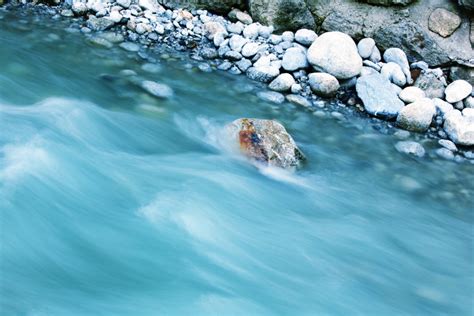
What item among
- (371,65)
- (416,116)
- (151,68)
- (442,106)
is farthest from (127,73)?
(442,106)

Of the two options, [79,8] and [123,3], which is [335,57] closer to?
[123,3]

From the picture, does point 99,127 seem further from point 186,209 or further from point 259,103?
point 259,103

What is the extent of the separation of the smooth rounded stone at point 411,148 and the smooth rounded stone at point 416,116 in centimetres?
42

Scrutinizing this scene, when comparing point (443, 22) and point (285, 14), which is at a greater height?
point (443, 22)

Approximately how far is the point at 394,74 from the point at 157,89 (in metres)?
3.28

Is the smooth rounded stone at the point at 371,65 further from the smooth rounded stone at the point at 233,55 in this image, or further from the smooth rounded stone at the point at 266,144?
the smooth rounded stone at the point at 266,144

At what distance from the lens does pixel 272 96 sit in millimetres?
6324

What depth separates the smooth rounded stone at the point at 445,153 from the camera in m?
5.74

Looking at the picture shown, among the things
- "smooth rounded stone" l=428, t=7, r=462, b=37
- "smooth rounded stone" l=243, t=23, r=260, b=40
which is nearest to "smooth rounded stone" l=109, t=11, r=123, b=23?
"smooth rounded stone" l=243, t=23, r=260, b=40

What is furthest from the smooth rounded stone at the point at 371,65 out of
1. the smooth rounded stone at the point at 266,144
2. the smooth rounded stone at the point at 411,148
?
the smooth rounded stone at the point at 266,144

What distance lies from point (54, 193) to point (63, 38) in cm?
364

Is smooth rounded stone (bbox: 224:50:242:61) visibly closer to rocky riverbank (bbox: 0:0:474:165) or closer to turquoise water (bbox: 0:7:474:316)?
rocky riverbank (bbox: 0:0:474:165)

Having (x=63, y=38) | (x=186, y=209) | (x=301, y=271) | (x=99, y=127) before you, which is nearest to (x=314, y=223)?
(x=301, y=271)

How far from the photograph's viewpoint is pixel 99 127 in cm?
Answer: 488
